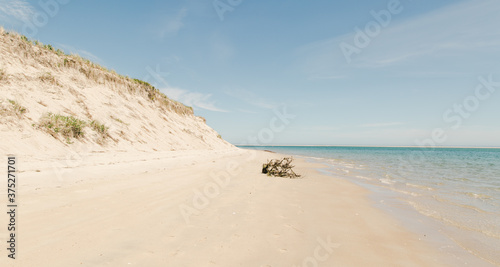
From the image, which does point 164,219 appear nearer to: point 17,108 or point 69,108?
point 17,108

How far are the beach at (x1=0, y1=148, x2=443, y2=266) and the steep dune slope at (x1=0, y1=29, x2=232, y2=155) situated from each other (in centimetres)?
463

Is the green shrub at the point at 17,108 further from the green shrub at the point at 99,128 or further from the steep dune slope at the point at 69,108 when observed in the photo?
the green shrub at the point at 99,128

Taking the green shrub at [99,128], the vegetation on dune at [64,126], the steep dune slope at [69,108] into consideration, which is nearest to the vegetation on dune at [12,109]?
the steep dune slope at [69,108]

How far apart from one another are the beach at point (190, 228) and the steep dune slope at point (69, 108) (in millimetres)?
4633

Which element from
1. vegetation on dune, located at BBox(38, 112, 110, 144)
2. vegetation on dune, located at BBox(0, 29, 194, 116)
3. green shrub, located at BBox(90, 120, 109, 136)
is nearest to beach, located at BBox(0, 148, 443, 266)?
vegetation on dune, located at BBox(38, 112, 110, 144)

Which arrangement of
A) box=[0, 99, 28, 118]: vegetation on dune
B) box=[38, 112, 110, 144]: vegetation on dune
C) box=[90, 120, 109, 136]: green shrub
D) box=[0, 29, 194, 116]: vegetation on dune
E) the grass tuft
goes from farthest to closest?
box=[0, 29, 194, 116]: vegetation on dune → the grass tuft → box=[90, 120, 109, 136]: green shrub → box=[38, 112, 110, 144]: vegetation on dune → box=[0, 99, 28, 118]: vegetation on dune

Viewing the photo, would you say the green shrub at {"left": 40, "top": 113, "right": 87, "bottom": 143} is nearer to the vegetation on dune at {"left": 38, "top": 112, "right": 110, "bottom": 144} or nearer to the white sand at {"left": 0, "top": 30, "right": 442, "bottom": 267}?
the vegetation on dune at {"left": 38, "top": 112, "right": 110, "bottom": 144}

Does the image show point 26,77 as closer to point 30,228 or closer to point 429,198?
point 30,228

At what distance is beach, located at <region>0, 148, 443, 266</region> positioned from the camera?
357 cm

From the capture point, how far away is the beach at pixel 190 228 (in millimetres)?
3566

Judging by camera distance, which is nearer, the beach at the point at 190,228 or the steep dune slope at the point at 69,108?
the beach at the point at 190,228

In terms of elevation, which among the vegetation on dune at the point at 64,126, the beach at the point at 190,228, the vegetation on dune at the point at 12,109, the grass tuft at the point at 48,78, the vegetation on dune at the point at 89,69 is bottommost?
the beach at the point at 190,228

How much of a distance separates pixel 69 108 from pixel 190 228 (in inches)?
645

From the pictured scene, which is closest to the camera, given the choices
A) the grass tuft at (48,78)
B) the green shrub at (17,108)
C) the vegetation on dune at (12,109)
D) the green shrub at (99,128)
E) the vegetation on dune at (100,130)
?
the vegetation on dune at (12,109)
